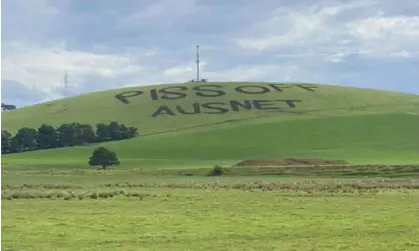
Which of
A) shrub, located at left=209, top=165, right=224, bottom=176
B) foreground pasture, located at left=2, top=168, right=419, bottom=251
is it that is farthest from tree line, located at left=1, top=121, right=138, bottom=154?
foreground pasture, located at left=2, top=168, right=419, bottom=251

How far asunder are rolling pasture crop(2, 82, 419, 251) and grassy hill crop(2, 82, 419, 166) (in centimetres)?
40

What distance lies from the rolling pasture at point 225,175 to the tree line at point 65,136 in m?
5.73

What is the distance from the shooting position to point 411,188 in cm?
5041

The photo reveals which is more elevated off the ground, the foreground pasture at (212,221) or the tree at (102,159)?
the tree at (102,159)

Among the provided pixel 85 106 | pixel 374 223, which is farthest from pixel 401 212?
pixel 85 106

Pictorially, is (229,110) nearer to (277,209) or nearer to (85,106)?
(85,106)

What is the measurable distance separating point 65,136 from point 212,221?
386ft

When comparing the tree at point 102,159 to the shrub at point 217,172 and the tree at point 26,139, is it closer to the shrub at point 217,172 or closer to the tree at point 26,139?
the shrub at point 217,172

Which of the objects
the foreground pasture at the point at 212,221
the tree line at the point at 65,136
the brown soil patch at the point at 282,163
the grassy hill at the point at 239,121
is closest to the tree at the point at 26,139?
the tree line at the point at 65,136

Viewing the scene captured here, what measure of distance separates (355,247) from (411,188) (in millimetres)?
31514

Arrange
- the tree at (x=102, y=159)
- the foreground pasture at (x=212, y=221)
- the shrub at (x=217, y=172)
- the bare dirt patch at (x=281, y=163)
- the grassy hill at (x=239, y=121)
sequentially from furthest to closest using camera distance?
1. the grassy hill at (x=239, y=121)
2. the tree at (x=102, y=159)
3. the bare dirt patch at (x=281, y=163)
4. the shrub at (x=217, y=172)
5. the foreground pasture at (x=212, y=221)

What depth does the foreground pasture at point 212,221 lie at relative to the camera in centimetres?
2161

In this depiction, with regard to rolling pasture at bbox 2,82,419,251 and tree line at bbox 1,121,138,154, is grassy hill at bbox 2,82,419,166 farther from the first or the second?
tree line at bbox 1,121,138,154

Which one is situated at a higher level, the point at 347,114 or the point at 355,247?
the point at 347,114
